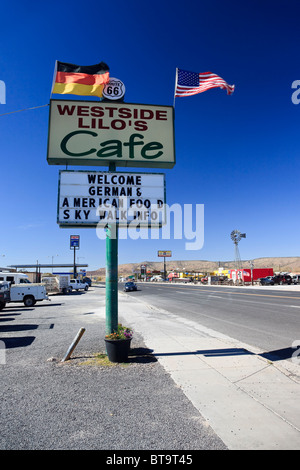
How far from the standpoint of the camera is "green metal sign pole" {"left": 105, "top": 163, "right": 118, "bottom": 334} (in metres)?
7.32

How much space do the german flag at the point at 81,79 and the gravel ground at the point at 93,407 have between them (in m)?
7.22

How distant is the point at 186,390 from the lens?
484 cm

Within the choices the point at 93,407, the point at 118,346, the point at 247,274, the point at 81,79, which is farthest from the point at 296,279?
the point at 93,407

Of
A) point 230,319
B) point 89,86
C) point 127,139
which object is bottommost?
point 230,319

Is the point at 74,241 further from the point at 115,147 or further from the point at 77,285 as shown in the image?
the point at 115,147

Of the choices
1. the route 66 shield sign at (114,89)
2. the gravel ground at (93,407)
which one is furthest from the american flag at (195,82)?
the gravel ground at (93,407)

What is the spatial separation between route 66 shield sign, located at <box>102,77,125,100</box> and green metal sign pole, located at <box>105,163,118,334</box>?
379cm

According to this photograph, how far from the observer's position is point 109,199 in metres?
7.82

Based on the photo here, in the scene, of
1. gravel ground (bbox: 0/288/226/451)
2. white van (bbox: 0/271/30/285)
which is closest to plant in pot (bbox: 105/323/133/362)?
gravel ground (bbox: 0/288/226/451)

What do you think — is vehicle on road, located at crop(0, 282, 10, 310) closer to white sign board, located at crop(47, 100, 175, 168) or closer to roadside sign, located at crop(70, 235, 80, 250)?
white sign board, located at crop(47, 100, 175, 168)

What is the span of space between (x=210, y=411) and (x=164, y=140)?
6.80 meters

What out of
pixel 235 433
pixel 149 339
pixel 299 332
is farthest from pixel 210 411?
pixel 299 332

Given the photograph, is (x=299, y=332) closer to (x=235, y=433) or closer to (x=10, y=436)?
(x=235, y=433)

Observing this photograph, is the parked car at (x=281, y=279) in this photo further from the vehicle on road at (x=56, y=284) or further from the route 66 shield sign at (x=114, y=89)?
the route 66 shield sign at (x=114, y=89)
